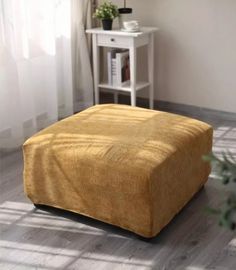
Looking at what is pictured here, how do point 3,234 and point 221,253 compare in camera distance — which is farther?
point 3,234

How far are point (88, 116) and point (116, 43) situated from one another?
1144mm

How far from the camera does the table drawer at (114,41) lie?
3400 millimetres

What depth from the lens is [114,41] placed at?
346 centimetres

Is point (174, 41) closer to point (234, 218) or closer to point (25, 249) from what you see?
point (25, 249)

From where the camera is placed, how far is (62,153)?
2.17m

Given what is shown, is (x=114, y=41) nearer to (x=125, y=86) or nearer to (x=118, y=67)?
(x=118, y=67)

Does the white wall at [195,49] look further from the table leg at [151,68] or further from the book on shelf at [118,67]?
the book on shelf at [118,67]

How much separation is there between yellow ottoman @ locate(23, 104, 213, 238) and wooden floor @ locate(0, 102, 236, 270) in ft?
0.23

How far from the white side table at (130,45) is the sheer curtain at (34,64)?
190 mm

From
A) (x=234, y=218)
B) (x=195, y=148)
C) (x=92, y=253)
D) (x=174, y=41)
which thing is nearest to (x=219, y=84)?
(x=174, y=41)

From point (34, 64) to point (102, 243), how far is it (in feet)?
5.37

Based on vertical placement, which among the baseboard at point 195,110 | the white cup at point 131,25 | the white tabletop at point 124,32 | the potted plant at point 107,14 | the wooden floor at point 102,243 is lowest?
the wooden floor at point 102,243

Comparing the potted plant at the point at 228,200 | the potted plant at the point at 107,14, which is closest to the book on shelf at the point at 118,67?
the potted plant at the point at 107,14

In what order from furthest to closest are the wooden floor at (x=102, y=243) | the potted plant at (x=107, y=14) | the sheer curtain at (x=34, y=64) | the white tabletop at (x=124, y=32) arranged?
the potted plant at (x=107, y=14) → the white tabletop at (x=124, y=32) → the sheer curtain at (x=34, y=64) → the wooden floor at (x=102, y=243)
